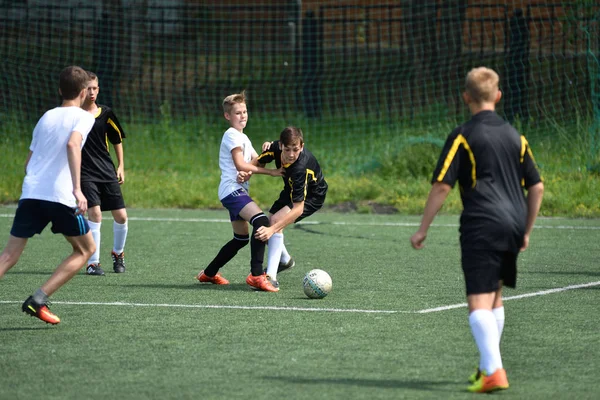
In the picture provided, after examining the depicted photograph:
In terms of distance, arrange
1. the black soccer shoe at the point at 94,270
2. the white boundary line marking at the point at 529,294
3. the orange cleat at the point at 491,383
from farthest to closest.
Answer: the black soccer shoe at the point at 94,270
the white boundary line marking at the point at 529,294
the orange cleat at the point at 491,383

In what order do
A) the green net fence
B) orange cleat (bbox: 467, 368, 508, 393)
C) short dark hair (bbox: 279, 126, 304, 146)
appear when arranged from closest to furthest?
orange cleat (bbox: 467, 368, 508, 393), short dark hair (bbox: 279, 126, 304, 146), the green net fence

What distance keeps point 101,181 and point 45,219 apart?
9.83 feet

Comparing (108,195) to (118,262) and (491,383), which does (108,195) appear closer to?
(118,262)

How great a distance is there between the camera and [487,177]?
5062 millimetres

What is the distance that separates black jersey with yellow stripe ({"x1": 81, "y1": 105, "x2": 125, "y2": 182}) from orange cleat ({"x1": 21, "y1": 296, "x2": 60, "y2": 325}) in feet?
9.57

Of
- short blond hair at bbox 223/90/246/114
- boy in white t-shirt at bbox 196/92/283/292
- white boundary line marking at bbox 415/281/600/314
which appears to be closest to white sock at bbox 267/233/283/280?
boy in white t-shirt at bbox 196/92/283/292

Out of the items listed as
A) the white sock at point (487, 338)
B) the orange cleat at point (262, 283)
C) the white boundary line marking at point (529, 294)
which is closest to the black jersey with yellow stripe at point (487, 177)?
the white sock at point (487, 338)

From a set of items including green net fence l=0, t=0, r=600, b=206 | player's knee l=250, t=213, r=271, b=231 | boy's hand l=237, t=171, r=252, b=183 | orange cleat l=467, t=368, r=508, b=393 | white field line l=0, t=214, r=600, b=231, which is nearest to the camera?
orange cleat l=467, t=368, r=508, b=393

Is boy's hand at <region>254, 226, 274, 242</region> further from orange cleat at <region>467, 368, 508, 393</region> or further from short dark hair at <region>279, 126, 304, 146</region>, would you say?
orange cleat at <region>467, 368, 508, 393</region>

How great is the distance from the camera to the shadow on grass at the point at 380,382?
16.7ft

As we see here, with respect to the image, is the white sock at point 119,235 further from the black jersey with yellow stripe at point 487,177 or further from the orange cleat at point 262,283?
the black jersey with yellow stripe at point 487,177

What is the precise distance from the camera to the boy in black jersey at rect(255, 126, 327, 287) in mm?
8078

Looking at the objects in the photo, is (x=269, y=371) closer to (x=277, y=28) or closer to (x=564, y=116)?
(x=564, y=116)

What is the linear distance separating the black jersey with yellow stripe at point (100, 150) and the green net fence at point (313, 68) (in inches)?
309
